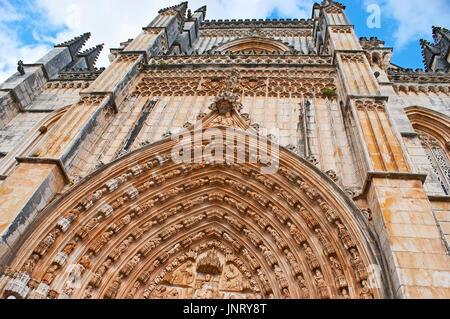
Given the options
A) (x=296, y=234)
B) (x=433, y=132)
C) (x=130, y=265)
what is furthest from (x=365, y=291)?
(x=433, y=132)

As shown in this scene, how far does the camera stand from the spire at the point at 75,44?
14981 mm

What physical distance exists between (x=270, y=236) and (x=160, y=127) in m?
4.05

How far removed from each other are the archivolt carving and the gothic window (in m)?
3.76

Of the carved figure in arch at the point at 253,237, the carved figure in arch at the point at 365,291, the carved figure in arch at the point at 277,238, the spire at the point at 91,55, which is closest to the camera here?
the carved figure in arch at the point at 365,291

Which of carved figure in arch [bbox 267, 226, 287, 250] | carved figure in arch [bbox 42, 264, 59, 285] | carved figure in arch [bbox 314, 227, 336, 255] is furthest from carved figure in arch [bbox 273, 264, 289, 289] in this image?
carved figure in arch [bbox 42, 264, 59, 285]

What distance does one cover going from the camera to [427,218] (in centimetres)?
508

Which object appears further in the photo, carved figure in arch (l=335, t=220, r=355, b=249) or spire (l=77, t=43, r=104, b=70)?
spire (l=77, t=43, r=104, b=70)

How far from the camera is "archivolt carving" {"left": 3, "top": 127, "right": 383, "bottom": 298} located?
5641mm

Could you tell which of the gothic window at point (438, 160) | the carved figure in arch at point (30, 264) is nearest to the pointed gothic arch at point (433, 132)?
the gothic window at point (438, 160)

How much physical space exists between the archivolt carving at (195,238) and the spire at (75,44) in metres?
10.5

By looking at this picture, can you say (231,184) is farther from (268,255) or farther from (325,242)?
(325,242)

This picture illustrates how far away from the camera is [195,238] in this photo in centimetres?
760

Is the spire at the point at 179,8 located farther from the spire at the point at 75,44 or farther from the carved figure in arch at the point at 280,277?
the carved figure in arch at the point at 280,277

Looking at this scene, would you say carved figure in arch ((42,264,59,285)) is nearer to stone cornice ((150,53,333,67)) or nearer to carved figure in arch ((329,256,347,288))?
carved figure in arch ((329,256,347,288))
